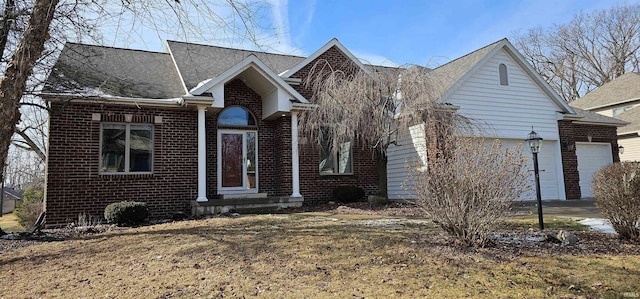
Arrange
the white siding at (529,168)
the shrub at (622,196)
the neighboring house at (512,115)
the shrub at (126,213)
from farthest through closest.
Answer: the white siding at (529,168), the neighboring house at (512,115), the shrub at (126,213), the shrub at (622,196)

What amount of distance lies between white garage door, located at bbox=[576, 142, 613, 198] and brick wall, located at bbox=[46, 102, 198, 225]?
1429cm

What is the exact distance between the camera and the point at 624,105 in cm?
2466

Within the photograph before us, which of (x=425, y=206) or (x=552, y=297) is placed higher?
(x=425, y=206)

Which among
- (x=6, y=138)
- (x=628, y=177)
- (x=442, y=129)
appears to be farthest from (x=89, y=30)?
(x=628, y=177)

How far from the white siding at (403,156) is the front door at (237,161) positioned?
181 inches

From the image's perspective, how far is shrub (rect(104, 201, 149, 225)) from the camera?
Result: 922 centimetres

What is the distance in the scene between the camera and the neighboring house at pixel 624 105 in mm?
21078

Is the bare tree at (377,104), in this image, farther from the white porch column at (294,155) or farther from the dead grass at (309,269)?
the dead grass at (309,269)

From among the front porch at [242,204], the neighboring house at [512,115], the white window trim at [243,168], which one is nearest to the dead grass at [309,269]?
the front porch at [242,204]

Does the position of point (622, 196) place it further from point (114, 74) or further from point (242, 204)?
point (114, 74)

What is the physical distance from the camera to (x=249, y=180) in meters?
12.5

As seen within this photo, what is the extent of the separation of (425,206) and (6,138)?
5500 millimetres

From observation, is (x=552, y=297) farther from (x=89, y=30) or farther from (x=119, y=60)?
(x=119, y=60)

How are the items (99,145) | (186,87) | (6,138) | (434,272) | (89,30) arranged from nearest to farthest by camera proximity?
(434,272) → (6,138) → (89,30) → (99,145) → (186,87)
